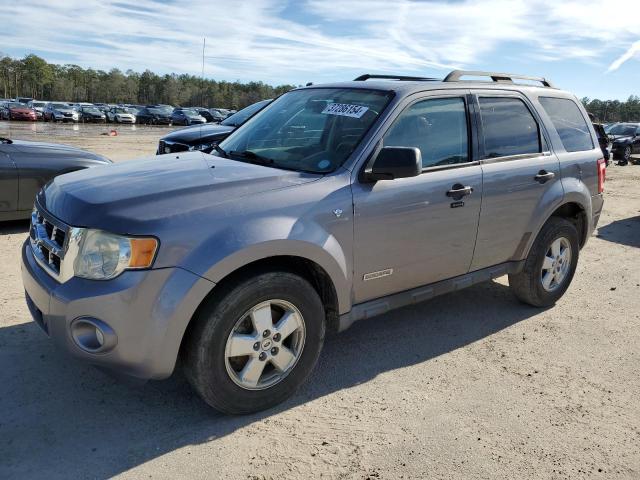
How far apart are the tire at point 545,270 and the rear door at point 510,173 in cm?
A: 23

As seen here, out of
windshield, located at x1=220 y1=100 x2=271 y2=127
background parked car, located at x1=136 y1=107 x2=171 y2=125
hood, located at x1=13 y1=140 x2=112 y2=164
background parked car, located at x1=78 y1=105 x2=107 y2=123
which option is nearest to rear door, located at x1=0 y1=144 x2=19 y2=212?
hood, located at x1=13 y1=140 x2=112 y2=164

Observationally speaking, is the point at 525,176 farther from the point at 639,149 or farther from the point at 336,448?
the point at 639,149

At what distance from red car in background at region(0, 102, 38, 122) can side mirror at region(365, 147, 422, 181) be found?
43.6m

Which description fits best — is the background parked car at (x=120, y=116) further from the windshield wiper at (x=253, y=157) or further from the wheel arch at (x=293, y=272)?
the wheel arch at (x=293, y=272)

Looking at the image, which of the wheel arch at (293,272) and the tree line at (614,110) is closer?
the wheel arch at (293,272)

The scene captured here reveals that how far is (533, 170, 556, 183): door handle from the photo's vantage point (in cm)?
452

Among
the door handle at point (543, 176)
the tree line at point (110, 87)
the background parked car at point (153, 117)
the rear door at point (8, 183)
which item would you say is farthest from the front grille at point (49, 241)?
the tree line at point (110, 87)

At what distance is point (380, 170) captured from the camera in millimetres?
3355

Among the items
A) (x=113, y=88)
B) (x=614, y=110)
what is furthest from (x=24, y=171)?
(x=113, y=88)

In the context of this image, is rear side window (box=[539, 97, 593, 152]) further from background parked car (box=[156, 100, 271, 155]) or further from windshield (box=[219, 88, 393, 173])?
background parked car (box=[156, 100, 271, 155])

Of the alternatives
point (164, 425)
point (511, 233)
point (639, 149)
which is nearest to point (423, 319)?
point (511, 233)

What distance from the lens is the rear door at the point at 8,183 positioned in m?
6.52

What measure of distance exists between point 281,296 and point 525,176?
242 cm

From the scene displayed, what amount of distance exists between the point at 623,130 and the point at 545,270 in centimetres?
2367
